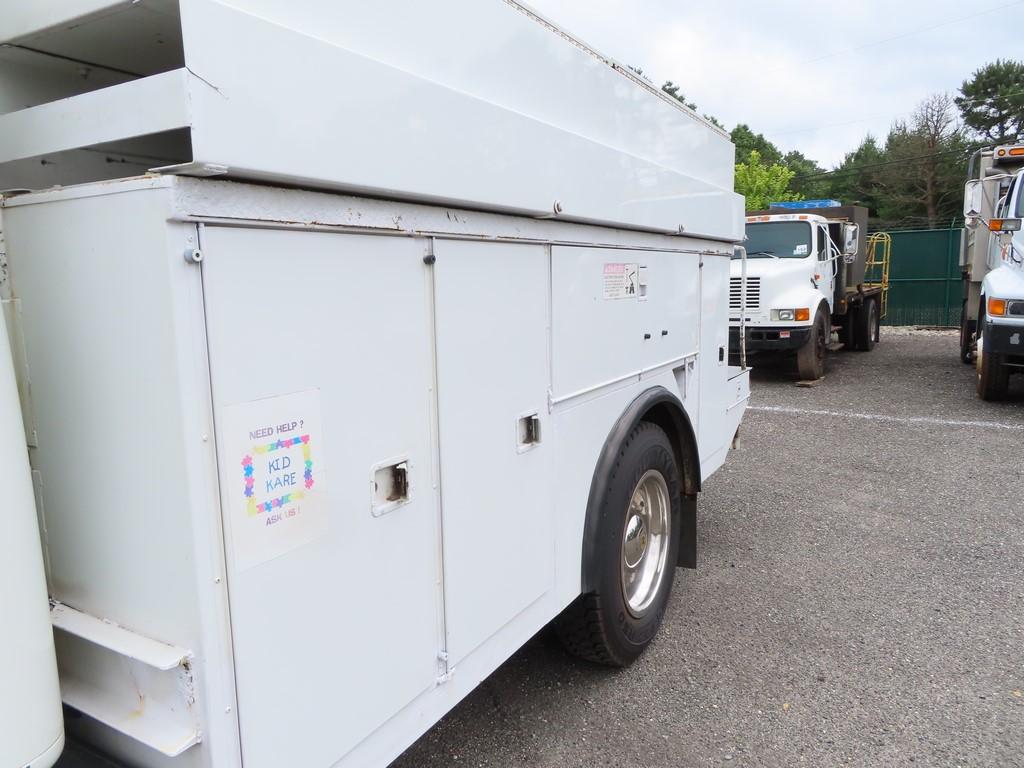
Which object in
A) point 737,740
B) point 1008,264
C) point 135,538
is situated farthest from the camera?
A: point 1008,264

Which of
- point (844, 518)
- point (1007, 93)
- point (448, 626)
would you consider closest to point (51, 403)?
point (448, 626)

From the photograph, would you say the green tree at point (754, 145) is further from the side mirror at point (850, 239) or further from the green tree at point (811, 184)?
the side mirror at point (850, 239)

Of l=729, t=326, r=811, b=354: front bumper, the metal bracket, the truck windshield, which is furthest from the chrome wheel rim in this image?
the truck windshield

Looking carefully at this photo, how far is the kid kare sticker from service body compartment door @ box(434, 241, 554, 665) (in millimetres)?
447

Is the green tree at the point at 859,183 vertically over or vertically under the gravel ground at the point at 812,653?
over

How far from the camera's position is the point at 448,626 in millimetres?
1972

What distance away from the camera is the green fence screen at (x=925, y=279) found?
59.7 ft

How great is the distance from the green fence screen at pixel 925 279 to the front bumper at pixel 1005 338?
11.6m

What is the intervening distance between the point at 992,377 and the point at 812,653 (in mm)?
6954

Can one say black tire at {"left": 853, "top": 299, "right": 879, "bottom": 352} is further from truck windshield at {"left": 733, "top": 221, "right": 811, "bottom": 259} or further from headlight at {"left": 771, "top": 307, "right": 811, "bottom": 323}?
headlight at {"left": 771, "top": 307, "right": 811, "bottom": 323}

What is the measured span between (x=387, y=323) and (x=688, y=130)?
2398 millimetres

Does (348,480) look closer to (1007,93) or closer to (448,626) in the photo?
(448,626)

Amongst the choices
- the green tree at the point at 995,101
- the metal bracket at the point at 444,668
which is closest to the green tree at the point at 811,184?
the green tree at the point at 995,101

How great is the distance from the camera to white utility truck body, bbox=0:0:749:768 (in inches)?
51.6
